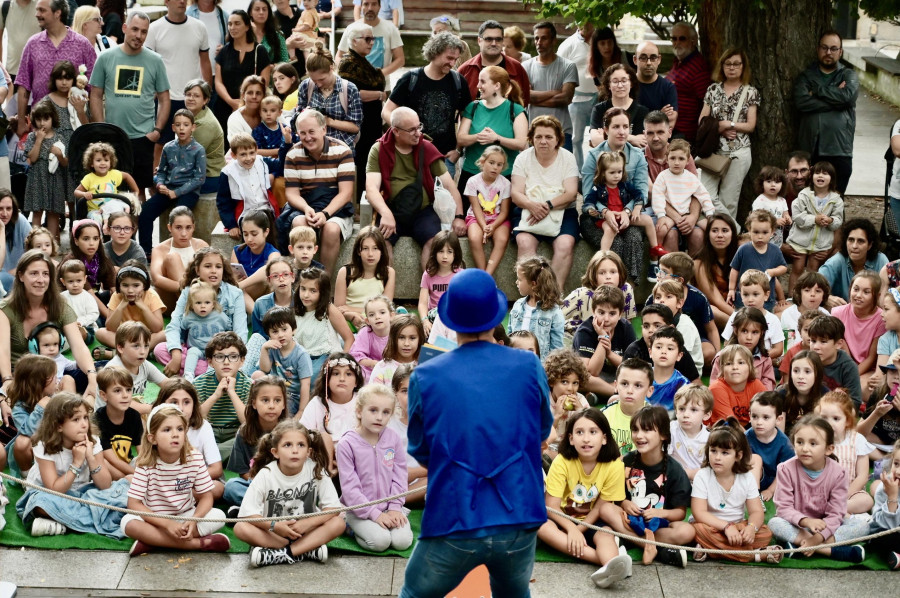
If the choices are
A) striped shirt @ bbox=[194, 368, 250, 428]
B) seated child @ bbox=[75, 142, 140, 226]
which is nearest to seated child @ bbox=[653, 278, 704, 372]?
striped shirt @ bbox=[194, 368, 250, 428]

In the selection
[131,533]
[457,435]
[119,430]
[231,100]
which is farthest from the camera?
[231,100]

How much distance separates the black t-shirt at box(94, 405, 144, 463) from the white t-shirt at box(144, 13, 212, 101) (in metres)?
5.09

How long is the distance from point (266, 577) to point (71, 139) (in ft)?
17.2

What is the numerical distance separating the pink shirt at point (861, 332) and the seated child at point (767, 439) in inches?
58.7

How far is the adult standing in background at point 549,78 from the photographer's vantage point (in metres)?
11.6

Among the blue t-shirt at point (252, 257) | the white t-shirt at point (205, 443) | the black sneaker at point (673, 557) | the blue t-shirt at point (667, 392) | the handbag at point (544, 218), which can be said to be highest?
the handbag at point (544, 218)

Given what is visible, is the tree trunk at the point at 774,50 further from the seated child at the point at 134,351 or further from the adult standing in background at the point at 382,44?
the seated child at the point at 134,351

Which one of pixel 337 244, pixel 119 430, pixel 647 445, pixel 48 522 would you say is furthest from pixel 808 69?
pixel 48 522

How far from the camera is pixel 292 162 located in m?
10.0

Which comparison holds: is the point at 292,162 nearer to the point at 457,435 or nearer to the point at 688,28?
the point at 688,28

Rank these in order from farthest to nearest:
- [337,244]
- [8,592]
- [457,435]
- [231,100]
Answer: [231,100]
[337,244]
[8,592]
[457,435]

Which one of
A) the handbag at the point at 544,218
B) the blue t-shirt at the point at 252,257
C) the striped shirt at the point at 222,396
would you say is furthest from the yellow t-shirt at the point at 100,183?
the handbag at the point at 544,218

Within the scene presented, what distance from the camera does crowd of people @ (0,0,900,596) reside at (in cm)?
677

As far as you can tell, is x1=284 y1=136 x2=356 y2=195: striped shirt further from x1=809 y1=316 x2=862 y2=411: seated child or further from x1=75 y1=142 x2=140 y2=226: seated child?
x1=809 y1=316 x2=862 y2=411: seated child
